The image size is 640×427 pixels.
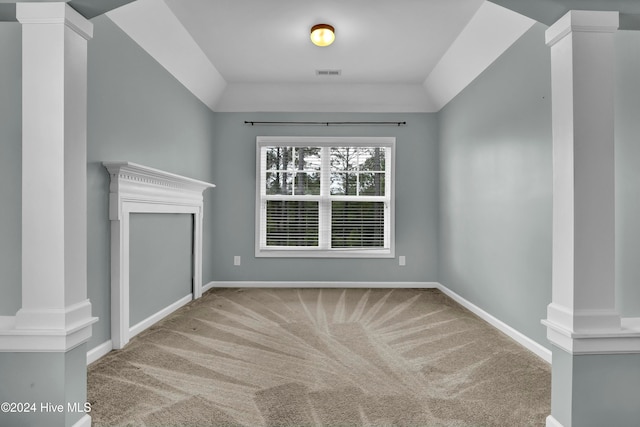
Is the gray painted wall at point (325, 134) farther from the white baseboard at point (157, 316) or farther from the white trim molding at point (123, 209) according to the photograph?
the white trim molding at point (123, 209)

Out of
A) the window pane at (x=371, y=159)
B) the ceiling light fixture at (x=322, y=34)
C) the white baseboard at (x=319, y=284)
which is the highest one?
the ceiling light fixture at (x=322, y=34)

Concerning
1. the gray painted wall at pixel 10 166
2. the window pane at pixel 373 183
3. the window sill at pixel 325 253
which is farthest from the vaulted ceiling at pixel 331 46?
the window sill at pixel 325 253

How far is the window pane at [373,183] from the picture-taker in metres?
4.70

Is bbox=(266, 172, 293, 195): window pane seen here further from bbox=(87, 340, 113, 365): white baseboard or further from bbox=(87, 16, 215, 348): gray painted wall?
bbox=(87, 340, 113, 365): white baseboard

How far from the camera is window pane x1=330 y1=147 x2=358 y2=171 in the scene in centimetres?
468

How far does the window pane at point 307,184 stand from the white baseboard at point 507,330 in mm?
2181

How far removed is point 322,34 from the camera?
3025 mm

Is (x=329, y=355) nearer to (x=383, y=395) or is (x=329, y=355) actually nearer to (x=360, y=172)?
(x=383, y=395)

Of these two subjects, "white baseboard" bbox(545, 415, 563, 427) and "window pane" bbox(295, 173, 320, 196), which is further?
"window pane" bbox(295, 173, 320, 196)

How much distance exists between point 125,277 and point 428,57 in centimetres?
355

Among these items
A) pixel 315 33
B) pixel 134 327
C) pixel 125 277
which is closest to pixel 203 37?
pixel 315 33

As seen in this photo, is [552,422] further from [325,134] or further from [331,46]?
[325,134]

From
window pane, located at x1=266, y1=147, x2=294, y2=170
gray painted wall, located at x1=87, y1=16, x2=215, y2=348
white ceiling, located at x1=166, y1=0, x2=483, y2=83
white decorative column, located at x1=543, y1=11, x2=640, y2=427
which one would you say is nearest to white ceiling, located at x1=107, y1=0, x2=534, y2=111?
white ceiling, located at x1=166, y1=0, x2=483, y2=83

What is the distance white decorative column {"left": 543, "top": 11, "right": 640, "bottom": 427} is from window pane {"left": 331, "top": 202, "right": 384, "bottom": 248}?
3.24 m
